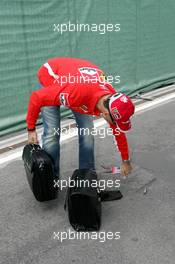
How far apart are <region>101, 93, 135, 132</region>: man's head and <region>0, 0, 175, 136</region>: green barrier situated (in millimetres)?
2672

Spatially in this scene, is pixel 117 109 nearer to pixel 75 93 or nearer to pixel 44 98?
pixel 75 93

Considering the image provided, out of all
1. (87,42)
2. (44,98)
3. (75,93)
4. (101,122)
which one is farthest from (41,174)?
(87,42)

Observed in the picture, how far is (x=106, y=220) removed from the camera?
9.75 feet

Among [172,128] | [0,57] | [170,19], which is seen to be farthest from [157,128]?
[170,19]

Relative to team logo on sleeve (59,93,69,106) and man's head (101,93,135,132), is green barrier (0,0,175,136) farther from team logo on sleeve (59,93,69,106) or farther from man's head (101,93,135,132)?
man's head (101,93,135,132)

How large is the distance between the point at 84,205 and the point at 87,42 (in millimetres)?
3830

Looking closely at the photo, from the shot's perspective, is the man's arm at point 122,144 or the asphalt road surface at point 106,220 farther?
the man's arm at point 122,144

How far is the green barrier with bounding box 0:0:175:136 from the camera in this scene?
4867 millimetres

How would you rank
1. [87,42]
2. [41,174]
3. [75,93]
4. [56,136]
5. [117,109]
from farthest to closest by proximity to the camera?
[87,42] → [56,136] → [41,174] → [75,93] → [117,109]

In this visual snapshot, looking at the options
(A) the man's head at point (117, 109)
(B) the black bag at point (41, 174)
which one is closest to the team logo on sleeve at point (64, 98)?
(A) the man's head at point (117, 109)

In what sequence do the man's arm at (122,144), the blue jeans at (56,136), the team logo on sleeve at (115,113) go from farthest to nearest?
the blue jeans at (56,136) < the man's arm at (122,144) < the team logo on sleeve at (115,113)

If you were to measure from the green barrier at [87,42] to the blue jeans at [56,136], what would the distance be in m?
1.89

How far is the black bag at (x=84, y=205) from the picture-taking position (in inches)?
108

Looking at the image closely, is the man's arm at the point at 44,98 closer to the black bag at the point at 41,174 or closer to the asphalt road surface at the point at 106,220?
the black bag at the point at 41,174
